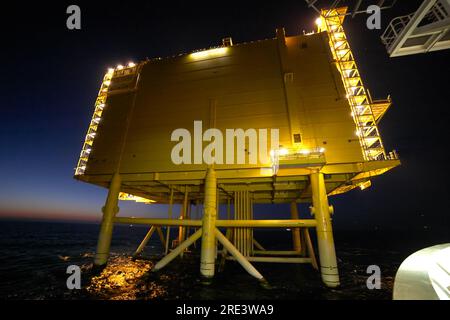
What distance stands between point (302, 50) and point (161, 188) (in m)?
14.0

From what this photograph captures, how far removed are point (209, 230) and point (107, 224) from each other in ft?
22.2

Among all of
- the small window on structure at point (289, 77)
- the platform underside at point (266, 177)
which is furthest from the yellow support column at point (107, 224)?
the small window on structure at point (289, 77)

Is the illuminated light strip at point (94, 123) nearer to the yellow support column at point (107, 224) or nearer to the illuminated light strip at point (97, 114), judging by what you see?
the illuminated light strip at point (97, 114)

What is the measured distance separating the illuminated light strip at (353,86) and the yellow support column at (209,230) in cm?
799

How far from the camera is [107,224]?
38.5ft

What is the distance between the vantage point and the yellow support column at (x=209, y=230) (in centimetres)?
935

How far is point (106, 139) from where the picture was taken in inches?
544

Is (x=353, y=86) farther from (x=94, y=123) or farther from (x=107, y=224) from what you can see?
(x=94, y=123)

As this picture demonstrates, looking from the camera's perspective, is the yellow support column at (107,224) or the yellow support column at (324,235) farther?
the yellow support column at (107,224)

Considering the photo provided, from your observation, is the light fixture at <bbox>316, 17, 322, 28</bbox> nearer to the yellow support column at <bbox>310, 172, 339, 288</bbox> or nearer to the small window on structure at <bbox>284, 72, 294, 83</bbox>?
the small window on structure at <bbox>284, 72, 294, 83</bbox>

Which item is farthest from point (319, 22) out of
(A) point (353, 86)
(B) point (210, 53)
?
(B) point (210, 53)
